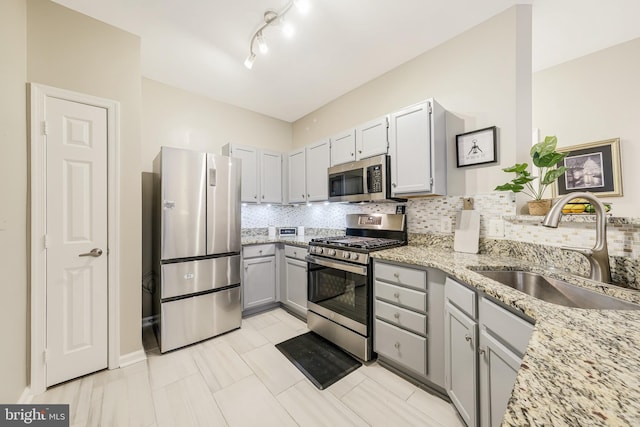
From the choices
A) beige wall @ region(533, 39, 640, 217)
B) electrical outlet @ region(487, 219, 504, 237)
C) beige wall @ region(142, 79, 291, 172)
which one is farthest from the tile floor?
beige wall @ region(533, 39, 640, 217)

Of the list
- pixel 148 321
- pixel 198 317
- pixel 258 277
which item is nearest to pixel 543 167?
pixel 258 277

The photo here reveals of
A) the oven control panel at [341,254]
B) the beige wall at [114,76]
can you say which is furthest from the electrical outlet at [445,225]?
→ the beige wall at [114,76]

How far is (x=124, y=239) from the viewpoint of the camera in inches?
82.4

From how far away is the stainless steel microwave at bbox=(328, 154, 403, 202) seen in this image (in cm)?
237

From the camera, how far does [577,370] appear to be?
1.64 feet

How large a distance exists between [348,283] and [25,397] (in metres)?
2.43

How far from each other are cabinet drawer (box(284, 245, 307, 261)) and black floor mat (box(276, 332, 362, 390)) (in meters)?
0.87

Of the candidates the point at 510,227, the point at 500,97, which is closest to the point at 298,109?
the point at 500,97

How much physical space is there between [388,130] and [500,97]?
2.96 feet

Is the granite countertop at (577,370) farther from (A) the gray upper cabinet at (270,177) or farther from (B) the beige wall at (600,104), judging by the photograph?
→ (A) the gray upper cabinet at (270,177)

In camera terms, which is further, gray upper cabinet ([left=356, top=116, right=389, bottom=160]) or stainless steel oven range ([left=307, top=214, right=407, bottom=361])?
gray upper cabinet ([left=356, top=116, right=389, bottom=160])

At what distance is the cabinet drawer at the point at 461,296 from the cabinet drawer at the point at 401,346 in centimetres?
43

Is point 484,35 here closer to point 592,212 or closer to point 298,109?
point 592,212

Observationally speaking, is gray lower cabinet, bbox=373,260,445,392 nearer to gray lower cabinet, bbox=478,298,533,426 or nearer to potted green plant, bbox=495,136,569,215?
gray lower cabinet, bbox=478,298,533,426
